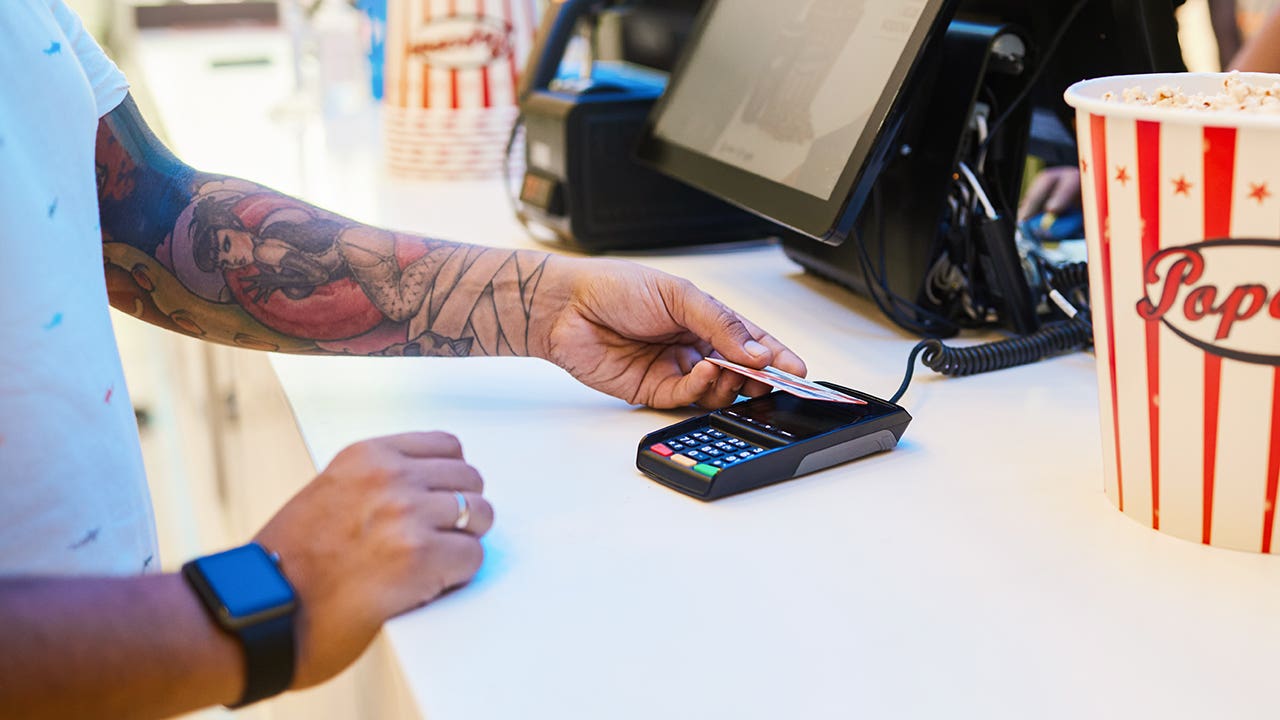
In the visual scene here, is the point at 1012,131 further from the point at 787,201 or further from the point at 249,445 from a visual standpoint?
the point at 249,445

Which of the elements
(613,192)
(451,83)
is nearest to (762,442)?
(613,192)

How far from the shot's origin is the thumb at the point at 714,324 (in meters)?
0.79

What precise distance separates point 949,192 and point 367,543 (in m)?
0.59

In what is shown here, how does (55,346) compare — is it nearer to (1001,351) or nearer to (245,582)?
(245,582)

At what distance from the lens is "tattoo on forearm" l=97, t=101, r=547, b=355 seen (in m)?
0.87

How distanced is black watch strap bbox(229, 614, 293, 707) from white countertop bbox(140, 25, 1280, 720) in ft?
0.16

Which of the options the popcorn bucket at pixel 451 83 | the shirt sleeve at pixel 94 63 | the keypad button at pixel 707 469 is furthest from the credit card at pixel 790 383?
the popcorn bucket at pixel 451 83

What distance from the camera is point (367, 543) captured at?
551 millimetres

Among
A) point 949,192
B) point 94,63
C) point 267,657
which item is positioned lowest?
point 267,657

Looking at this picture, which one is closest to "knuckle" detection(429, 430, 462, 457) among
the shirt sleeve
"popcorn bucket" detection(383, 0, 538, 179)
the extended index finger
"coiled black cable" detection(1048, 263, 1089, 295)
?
the extended index finger

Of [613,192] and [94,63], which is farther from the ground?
[94,63]

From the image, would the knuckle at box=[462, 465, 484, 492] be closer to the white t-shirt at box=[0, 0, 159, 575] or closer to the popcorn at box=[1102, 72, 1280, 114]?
the white t-shirt at box=[0, 0, 159, 575]

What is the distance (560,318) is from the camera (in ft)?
2.81

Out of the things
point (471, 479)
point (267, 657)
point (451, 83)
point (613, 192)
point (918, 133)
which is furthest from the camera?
point (451, 83)
